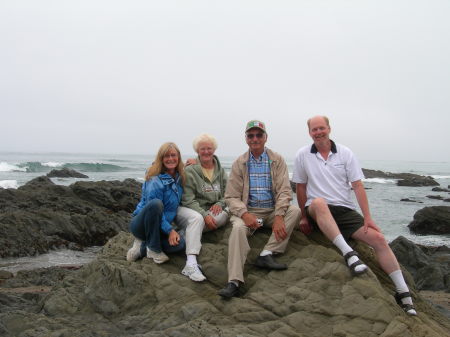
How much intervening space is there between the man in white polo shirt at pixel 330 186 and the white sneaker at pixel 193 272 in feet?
5.11

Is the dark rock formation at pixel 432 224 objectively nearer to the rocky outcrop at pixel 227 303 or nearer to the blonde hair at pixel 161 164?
the rocky outcrop at pixel 227 303

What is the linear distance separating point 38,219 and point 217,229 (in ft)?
33.2

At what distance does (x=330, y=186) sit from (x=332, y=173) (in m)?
0.17

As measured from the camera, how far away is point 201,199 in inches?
232

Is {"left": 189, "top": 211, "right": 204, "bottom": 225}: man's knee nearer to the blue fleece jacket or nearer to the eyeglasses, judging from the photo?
the blue fleece jacket

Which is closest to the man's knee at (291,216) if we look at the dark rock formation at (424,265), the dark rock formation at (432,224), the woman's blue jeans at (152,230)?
the woman's blue jeans at (152,230)

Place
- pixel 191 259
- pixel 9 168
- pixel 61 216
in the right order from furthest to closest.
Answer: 1. pixel 9 168
2. pixel 61 216
3. pixel 191 259

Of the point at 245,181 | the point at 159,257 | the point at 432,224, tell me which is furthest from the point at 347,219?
the point at 432,224

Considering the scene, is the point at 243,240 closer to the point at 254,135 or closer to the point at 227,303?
the point at 227,303

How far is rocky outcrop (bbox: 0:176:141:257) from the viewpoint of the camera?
1288 cm

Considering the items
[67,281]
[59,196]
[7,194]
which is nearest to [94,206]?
[59,196]

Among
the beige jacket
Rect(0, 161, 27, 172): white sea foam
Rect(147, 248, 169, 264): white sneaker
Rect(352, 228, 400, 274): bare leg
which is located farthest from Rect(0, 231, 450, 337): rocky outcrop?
Rect(0, 161, 27, 172): white sea foam

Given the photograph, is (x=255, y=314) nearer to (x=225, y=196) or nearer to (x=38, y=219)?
(x=225, y=196)

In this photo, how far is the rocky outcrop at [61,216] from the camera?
42.3 feet
